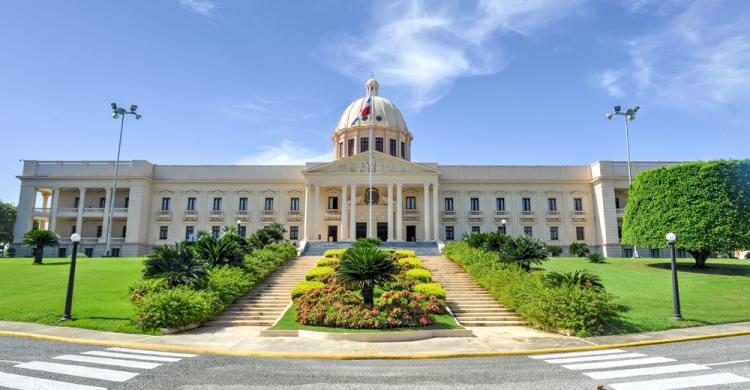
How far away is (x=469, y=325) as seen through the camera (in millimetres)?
17312

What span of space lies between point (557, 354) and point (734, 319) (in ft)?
31.8

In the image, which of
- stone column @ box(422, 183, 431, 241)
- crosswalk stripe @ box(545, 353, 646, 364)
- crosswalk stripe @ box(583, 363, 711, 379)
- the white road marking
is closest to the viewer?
the white road marking

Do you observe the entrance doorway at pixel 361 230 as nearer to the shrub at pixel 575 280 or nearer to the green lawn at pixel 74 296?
the green lawn at pixel 74 296

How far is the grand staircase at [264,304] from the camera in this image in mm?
17686

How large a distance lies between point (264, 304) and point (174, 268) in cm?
419

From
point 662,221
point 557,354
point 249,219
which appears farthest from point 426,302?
point 249,219

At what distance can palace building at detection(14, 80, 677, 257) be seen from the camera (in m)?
51.1

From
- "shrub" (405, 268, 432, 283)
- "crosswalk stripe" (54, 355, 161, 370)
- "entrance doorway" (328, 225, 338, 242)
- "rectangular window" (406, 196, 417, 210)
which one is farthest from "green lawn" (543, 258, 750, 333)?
"entrance doorway" (328, 225, 338, 242)

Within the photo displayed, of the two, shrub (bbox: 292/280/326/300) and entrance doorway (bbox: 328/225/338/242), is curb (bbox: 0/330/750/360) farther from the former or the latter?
entrance doorway (bbox: 328/225/338/242)

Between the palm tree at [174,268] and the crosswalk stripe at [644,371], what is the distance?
14853 mm

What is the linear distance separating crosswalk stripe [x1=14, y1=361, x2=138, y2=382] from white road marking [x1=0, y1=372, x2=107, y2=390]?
0.61 metres

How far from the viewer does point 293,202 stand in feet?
173

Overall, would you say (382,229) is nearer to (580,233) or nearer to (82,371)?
(580,233)

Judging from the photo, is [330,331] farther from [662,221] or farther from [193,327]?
[662,221]
